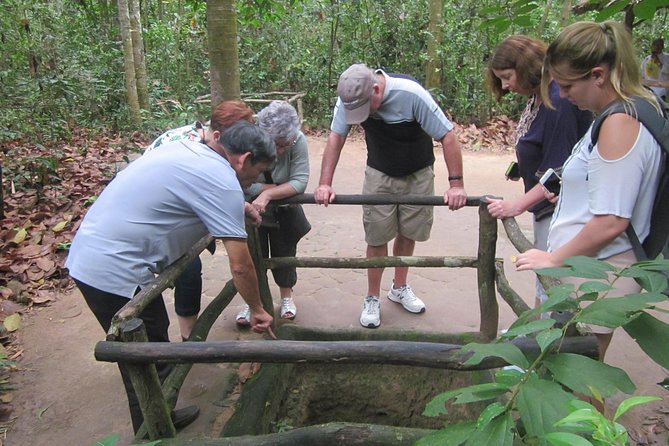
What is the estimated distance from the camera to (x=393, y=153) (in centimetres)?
277

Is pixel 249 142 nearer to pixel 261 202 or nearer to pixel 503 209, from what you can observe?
pixel 261 202

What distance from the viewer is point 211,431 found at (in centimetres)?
229

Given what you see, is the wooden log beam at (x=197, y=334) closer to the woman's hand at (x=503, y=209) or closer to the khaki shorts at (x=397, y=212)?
the khaki shorts at (x=397, y=212)

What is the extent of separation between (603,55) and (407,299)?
2.13m

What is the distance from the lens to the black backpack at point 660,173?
132cm

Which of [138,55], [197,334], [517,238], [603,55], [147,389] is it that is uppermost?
[138,55]

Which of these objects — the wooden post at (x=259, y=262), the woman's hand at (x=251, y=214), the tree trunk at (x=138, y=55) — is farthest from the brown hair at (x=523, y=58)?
the tree trunk at (x=138, y=55)

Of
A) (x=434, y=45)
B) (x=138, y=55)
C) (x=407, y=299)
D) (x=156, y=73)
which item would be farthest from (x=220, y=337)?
(x=156, y=73)

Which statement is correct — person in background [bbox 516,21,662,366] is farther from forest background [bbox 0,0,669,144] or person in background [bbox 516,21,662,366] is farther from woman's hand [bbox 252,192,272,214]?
forest background [bbox 0,0,669,144]

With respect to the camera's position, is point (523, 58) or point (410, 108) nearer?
point (523, 58)

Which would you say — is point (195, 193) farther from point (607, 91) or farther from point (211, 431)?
point (607, 91)

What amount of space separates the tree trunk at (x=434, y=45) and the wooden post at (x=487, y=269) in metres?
7.03

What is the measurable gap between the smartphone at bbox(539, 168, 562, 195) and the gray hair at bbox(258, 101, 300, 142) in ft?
3.74

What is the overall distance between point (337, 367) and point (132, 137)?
Answer: 571 centimetres
